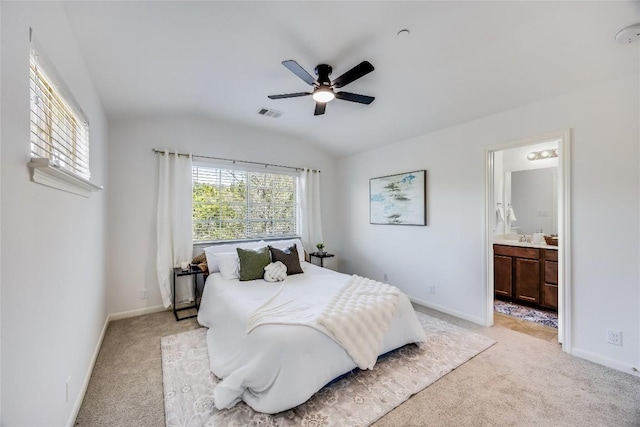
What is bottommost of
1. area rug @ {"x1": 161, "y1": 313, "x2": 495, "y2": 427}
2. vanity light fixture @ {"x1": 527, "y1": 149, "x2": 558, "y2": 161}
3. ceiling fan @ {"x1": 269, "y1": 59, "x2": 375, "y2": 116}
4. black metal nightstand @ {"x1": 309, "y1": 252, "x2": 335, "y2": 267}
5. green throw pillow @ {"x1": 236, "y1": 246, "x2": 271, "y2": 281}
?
area rug @ {"x1": 161, "y1": 313, "x2": 495, "y2": 427}

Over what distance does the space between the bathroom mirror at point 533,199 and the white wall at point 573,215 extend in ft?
6.21

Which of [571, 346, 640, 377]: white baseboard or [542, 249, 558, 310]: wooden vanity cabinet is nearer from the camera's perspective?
[571, 346, 640, 377]: white baseboard

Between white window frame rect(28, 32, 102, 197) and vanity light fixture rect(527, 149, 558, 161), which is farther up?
vanity light fixture rect(527, 149, 558, 161)

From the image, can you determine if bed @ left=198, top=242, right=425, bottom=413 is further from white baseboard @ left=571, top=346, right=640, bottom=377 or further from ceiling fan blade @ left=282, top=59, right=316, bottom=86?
ceiling fan blade @ left=282, top=59, right=316, bottom=86

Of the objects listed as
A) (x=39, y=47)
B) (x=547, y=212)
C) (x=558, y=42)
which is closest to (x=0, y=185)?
(x=39, y=47)

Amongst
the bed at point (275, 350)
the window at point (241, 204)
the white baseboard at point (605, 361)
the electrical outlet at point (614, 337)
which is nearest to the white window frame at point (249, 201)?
the window at point (241, 204)

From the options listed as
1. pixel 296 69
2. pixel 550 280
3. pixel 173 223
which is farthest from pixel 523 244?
pixel 173 223

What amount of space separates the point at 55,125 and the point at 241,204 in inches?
108

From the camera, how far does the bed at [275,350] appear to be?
1.77 meters

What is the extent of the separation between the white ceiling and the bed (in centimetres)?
216

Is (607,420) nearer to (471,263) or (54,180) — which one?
(471,263)

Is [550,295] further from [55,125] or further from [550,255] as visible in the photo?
[55,125]

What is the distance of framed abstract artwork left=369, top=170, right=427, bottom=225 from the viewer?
386cm

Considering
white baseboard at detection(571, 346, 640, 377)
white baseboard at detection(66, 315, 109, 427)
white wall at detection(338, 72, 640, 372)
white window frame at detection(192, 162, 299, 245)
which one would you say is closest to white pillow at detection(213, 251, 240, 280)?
white window frame at detection(192, 162, 299, 245)
